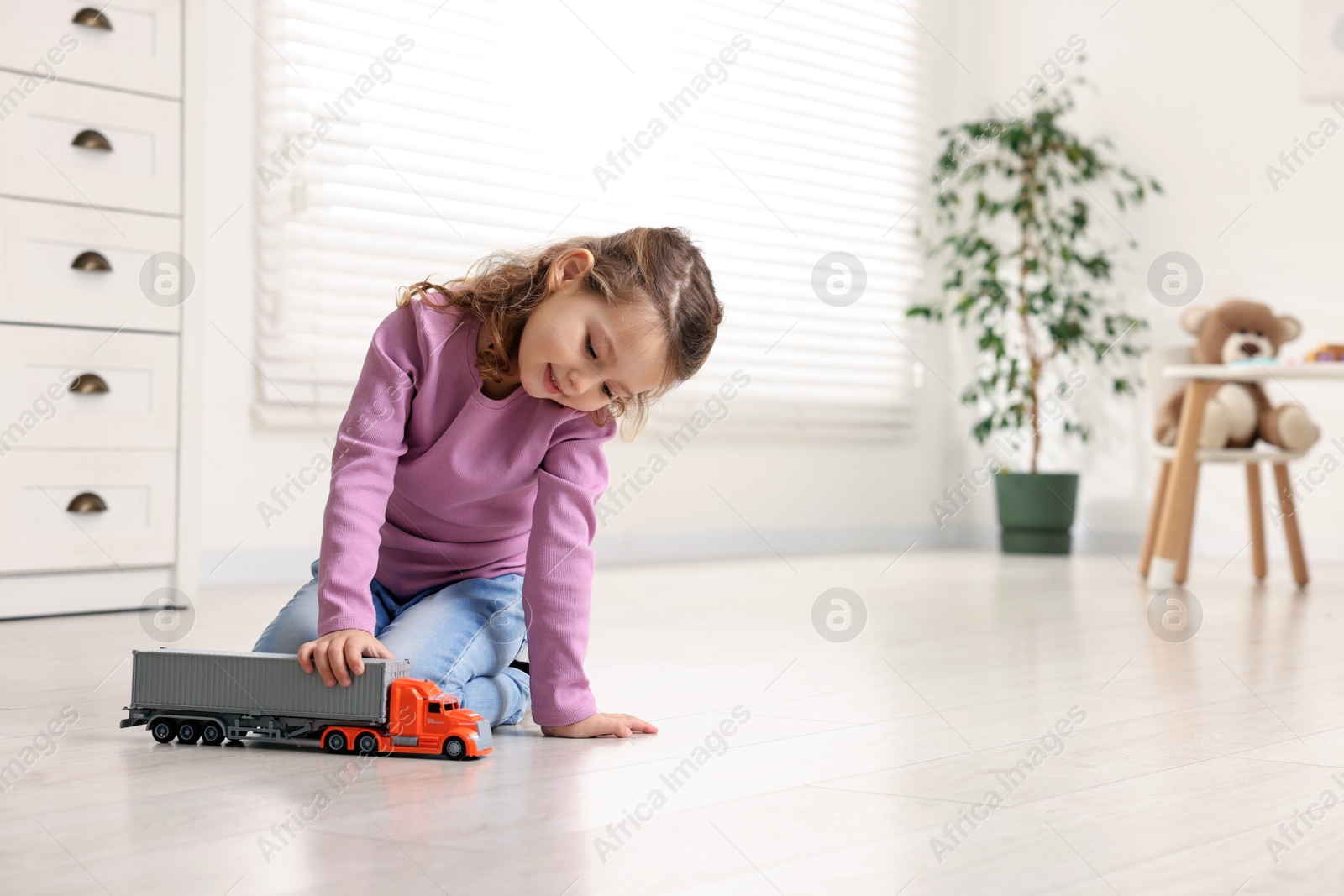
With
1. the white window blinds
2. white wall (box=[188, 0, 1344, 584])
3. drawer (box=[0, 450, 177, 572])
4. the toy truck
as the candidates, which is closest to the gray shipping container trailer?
the toy truck

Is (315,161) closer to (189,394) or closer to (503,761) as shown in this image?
(189,394)

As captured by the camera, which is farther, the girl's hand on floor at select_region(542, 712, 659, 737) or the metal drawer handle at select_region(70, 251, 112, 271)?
the metal drawer handle at select_region(70, 251, 112, 271)

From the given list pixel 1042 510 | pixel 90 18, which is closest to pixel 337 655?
pixel 90 18

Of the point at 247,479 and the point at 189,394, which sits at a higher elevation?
the point at 189,394

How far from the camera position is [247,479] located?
3.08 metres

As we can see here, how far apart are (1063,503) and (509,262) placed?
131 inches

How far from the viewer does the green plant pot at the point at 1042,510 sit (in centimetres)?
437

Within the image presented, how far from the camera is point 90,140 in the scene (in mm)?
2301

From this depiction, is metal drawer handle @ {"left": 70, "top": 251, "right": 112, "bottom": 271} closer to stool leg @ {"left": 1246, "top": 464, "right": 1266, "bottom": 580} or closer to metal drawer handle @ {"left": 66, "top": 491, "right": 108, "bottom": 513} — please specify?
metal drawer handle @ {"left": 66, "top": 491, "right": 108, "bottom": 513}

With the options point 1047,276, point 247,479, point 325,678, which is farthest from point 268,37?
point 1047,276

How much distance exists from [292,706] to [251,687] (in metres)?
0.04

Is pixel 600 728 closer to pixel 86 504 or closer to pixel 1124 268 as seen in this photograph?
pixel 86 504

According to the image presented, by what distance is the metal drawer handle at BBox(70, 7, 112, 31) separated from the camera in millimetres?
2289

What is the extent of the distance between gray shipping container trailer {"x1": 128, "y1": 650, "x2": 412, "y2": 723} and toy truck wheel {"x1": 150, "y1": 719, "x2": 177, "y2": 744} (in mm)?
13
